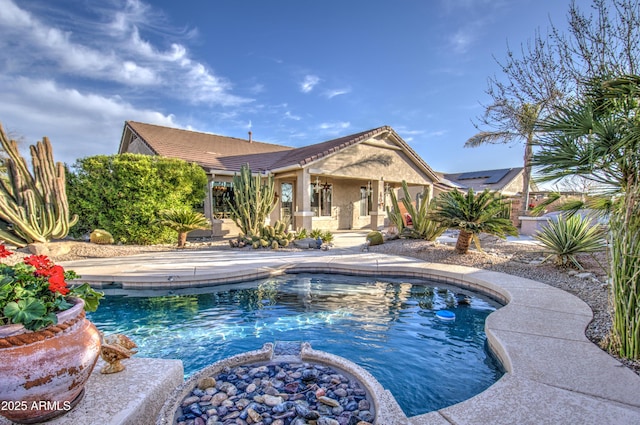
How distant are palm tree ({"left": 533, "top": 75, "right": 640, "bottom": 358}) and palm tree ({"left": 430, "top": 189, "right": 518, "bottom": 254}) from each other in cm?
473

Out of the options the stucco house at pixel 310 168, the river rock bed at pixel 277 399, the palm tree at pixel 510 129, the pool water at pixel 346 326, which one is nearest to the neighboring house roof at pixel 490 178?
the palm tree at pixel 510 129

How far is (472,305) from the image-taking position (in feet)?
18.6

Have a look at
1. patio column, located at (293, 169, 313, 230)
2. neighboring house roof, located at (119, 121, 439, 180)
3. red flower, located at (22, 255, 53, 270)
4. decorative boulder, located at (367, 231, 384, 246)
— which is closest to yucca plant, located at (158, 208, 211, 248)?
neighboring house roof, located at (119, 121, 439, 180)

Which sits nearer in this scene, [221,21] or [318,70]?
[221,21]

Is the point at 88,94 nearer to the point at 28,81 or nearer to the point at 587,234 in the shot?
the point at 28,81

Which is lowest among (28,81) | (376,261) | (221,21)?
(376,261)

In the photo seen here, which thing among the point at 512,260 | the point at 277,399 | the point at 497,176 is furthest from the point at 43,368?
the point at 497,176

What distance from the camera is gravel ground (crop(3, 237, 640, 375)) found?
4.46 m

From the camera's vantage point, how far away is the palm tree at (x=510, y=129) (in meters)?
8.70

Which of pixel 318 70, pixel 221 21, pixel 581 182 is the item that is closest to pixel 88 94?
pixel 221 21

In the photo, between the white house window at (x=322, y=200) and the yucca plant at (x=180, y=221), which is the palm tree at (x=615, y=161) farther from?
the white house window at (x=322, y=200)

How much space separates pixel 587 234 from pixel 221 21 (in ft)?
39.9

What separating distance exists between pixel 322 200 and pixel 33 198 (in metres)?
12.2

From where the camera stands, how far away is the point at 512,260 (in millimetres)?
8055
